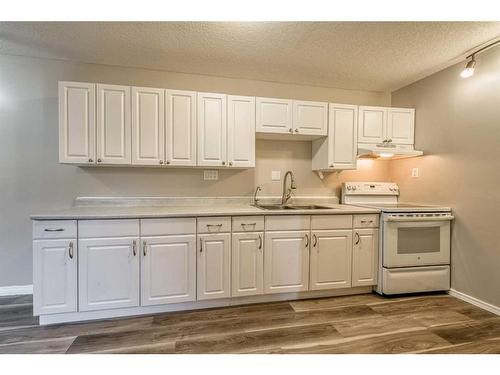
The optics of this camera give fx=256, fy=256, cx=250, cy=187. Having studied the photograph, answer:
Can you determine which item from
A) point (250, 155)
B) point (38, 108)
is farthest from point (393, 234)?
point (38, 108)

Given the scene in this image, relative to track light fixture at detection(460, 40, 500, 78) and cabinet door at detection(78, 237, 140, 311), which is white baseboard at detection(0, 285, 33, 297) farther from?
track light fixture at detection(460, 40, 500, 78)

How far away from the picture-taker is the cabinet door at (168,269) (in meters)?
2.12

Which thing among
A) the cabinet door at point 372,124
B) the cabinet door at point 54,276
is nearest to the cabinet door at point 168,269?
the cabinet door at point 54,276

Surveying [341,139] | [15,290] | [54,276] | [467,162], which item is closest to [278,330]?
[54,276]

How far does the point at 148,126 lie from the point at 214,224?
3.65 feet

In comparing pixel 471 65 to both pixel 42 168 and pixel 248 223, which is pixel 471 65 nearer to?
pixel 248 223

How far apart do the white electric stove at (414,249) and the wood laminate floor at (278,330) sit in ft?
0.68

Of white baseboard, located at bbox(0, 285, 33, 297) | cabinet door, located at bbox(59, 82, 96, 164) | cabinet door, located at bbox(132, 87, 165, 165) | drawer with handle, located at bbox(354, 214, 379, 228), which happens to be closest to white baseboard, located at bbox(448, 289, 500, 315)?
drawer with handle, located at bbox(354, 214, 379, 228)

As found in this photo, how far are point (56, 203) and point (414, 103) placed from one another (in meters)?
4.11

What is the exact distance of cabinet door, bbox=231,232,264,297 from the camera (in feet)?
7.54

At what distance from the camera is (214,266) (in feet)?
7.39

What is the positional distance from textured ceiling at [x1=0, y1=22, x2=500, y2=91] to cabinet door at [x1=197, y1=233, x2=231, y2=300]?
1694mm

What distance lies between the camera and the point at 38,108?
2.54 metres

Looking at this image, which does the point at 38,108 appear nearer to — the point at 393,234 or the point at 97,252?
the point at 97,252
